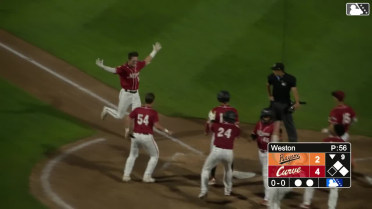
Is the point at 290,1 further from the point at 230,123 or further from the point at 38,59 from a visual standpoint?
the point at 230,123

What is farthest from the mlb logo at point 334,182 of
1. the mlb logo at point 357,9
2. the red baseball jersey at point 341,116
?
the mlb logo at point 357,9

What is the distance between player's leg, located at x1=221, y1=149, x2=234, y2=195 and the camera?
38.9ft

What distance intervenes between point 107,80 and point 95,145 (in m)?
4.19

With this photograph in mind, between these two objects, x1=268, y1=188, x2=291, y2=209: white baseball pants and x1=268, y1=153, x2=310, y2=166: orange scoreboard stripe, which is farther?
x1=268, y1=188, x2=291, y2=209: white baseball pants

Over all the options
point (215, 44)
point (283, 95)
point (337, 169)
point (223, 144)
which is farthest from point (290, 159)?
point (215, 44)

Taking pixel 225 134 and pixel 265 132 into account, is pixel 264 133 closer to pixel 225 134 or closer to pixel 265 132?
pixel 265 132

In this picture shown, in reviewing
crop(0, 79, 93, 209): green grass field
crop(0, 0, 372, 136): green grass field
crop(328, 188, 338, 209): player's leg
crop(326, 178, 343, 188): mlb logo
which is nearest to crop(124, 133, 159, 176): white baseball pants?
crop(0, 79, 93, 209): green grass field

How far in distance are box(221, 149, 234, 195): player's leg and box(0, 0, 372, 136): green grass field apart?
16.2 ft

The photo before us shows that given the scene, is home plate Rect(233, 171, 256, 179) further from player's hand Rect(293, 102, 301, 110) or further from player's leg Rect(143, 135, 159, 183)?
player's leg Rect(143, 135, 159, 183)

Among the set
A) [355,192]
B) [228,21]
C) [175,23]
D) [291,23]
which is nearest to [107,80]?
[175,23]

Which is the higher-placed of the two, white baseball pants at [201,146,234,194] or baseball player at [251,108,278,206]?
baseball player at [251,108,278,206]

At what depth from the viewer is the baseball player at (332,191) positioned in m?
11.2

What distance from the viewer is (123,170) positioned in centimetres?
1327
